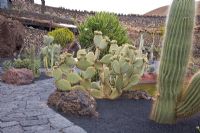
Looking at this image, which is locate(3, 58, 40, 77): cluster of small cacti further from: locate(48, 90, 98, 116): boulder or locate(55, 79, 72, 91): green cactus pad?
locate(48, 90, 98, 116): boulder

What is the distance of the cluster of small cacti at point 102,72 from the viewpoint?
6.56 m

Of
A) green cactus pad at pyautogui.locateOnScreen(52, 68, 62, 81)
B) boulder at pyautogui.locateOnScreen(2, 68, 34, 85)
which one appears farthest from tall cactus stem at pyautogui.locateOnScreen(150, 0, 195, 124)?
boulder at pyautogui.locateOnScreen(2, 68, 34, 85)

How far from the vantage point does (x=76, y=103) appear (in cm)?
604

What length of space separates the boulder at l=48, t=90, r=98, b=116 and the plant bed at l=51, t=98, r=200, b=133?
0.09 m

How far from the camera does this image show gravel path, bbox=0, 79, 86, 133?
17.8ft

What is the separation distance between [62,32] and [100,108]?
8085mm

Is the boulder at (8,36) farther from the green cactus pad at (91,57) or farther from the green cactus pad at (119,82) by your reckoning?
the green cactus pad at (119,82)

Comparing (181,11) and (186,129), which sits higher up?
(181,11)

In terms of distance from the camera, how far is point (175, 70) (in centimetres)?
555

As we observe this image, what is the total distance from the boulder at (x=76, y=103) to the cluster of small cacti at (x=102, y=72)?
358mm

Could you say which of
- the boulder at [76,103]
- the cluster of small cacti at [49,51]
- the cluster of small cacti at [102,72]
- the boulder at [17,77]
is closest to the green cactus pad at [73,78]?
the cluster of small cacti at [102,72]

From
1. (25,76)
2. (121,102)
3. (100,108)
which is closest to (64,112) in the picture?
(100,108)

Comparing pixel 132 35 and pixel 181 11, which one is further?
pixel 132 35

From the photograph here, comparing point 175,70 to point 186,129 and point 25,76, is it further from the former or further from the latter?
point 25,76
